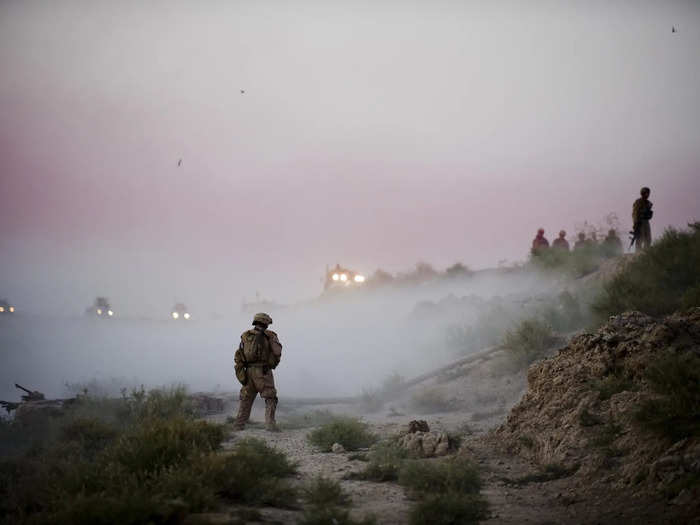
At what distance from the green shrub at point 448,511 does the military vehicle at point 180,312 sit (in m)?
59.9

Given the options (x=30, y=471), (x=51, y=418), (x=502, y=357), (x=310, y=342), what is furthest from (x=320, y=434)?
(x=310, y=342)

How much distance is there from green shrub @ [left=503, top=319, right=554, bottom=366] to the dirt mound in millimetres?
6317

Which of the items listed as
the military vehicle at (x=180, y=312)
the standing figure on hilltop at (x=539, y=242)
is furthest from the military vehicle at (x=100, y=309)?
the standing figure on hilltop at (x=539, y=242)

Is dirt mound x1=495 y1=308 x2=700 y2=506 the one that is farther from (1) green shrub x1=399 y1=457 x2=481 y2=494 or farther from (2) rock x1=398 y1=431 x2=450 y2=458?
(1) green shrub x1=399 y1=457 x2=481 y2=494

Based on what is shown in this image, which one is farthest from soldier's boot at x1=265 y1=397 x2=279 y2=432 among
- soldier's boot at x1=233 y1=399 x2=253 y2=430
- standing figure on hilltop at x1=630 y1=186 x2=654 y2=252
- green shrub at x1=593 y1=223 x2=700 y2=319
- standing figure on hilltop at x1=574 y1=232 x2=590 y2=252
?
standing figure on hilltop at x1=574 y1=232 x2=590 y2=252

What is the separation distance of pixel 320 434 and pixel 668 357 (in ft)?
18.4

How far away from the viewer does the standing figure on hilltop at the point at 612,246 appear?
915 inches

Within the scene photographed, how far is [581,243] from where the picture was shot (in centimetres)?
2564

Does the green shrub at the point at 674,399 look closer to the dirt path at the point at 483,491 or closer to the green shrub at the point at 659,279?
the dirt path at the point at 483,491

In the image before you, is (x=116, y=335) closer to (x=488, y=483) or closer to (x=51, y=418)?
(x=51, y=418)

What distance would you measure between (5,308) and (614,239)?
5888 centimetres

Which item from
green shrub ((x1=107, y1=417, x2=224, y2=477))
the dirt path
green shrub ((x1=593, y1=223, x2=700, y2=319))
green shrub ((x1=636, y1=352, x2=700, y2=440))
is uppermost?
green shrub ((x1=593, y1=223, x2=700, y2=319))

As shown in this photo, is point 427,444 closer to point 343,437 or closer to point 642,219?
point 343,437

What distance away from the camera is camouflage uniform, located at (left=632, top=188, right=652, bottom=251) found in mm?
17109
